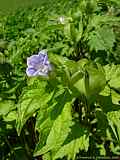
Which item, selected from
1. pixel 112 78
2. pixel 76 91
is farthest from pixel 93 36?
pixel 76 91

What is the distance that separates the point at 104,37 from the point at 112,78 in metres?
0.36

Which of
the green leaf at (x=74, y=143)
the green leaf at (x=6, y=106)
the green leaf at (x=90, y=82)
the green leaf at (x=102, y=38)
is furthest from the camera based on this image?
the green leaf at (x=102, y=38)

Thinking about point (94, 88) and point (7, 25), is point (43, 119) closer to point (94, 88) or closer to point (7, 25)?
point (94, 88)

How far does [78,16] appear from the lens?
2080mm

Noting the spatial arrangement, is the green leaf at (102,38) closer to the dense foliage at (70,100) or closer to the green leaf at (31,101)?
the dense foliage at (70,100)

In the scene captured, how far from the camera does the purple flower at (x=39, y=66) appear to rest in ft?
5.30

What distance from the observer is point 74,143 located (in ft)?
5.53

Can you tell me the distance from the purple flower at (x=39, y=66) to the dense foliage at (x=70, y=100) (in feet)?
0.06

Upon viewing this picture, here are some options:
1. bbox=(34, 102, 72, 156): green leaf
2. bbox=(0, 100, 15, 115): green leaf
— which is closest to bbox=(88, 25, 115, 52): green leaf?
bbox=(0, 100, 15, 115): green leaf

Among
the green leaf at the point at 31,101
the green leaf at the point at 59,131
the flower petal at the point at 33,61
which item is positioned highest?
the flower petal at the point at 33,61

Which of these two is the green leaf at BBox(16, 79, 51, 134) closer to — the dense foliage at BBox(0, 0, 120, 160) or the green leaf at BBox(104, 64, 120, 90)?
the dense foliage at BBox(0, 0, 120, 160)

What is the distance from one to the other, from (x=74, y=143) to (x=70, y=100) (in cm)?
14

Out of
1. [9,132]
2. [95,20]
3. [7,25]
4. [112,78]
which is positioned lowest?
[7,25]

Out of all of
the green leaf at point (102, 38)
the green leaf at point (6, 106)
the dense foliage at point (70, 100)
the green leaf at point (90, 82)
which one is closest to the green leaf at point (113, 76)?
the dense foliage at point (70, 100)
